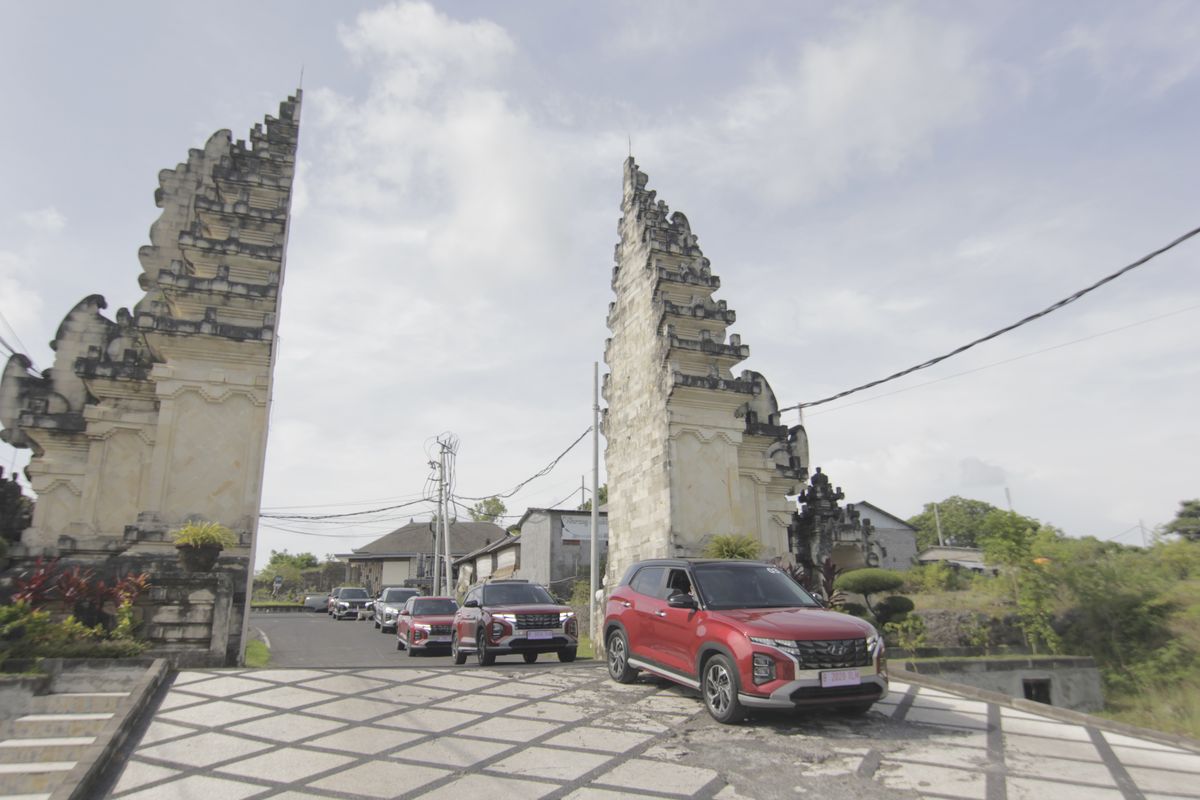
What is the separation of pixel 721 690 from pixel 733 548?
5873 millimetres

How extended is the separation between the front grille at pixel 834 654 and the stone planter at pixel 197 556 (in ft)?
28.9

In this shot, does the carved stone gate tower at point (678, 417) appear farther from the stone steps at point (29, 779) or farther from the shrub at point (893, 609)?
the stone steps at point (29, 779)

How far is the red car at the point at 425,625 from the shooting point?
57.7ft

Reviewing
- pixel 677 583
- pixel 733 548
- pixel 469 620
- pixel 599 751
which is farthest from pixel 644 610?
pixel 469 620

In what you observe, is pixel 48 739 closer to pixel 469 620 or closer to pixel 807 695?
pixel 807 695

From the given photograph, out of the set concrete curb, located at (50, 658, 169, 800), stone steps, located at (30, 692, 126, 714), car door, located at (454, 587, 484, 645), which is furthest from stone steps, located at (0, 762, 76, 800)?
car door, located at (454, 587, 484, 645)

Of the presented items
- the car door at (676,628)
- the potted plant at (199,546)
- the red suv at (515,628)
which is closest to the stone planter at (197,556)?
the potted plant at (199,546)

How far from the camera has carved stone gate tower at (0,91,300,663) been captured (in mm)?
12375

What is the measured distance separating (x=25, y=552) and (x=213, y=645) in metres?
4.73

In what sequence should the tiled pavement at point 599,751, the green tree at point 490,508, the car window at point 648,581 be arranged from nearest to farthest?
the tiled pavement at point 599,751
the car window at point 648,581
the green tree at point 490,508

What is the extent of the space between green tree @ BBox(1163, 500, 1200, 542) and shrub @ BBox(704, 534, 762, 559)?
18749 millimetres

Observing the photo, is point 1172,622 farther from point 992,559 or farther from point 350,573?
point 350,573

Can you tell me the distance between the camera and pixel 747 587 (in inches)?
333

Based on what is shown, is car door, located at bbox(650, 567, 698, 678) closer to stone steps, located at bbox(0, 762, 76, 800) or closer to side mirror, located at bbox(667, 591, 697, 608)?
side mirror, located at bbox(667, 591, 697, 608)
